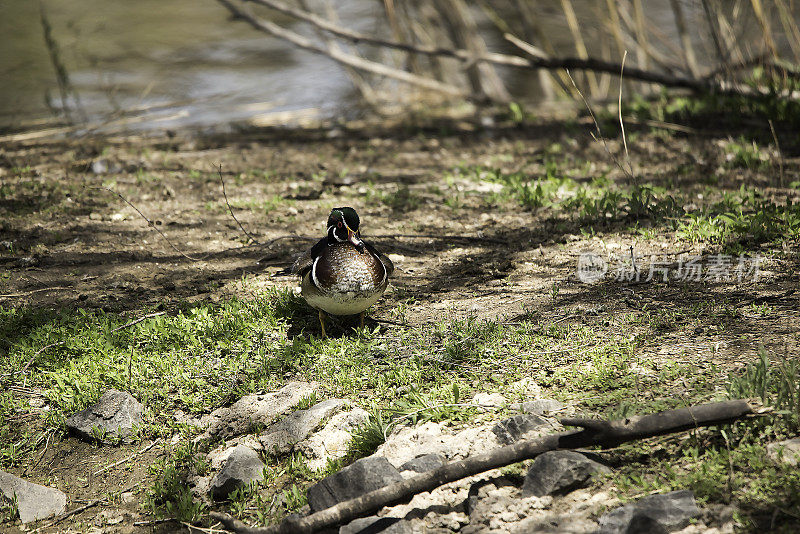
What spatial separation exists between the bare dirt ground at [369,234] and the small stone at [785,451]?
0.58 metres

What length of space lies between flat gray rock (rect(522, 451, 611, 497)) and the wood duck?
1.47 metres

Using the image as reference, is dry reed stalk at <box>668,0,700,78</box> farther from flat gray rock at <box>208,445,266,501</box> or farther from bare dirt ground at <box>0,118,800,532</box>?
flat gray rock at <box>208,445,266,501</box>

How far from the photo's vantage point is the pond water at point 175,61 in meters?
11.1

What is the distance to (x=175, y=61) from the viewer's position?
46.3 ft

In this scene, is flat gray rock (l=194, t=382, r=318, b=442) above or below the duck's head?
below

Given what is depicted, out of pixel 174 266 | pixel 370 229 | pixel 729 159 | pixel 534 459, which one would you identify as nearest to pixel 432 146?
pixel 370 229

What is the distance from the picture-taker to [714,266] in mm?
4742

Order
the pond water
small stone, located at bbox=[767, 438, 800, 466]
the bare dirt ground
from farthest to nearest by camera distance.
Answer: the pond water
the bare dirt ground
small stone, located at bbox=[767, 438, 800, 466]

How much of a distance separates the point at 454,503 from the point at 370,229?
3.17 m

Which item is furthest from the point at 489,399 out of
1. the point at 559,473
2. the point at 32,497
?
the point at 32,497

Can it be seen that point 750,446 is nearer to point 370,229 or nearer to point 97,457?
point 97,457

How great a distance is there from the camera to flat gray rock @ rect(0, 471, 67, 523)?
11.4ft
